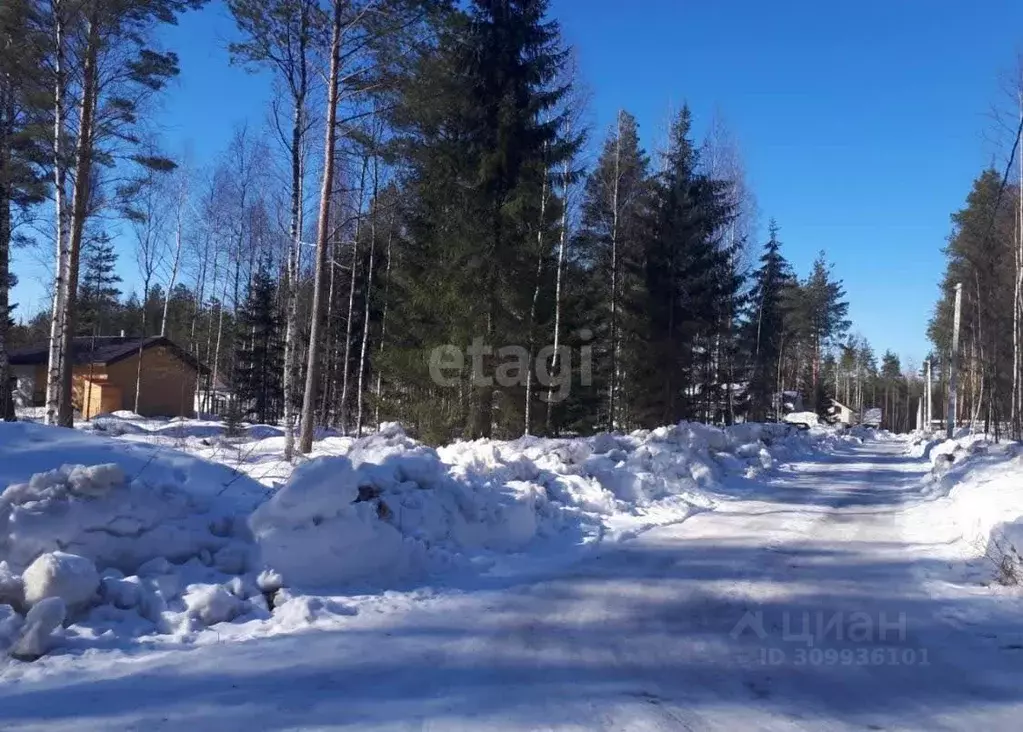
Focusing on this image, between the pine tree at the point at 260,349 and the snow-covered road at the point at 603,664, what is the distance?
35.2 metres

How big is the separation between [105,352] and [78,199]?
27.3m

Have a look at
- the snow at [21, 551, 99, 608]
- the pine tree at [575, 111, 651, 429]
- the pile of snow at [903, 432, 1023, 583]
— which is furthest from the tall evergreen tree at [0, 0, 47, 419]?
the pile of snow at [903, 432, 1023, 583]

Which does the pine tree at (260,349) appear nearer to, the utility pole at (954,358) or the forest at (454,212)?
the forest at (454,212)

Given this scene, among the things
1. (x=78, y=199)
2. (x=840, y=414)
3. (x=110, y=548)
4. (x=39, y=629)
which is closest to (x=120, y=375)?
(x=78, y=199)

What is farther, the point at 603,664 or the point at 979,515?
the point at 979,515

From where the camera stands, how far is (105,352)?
41.0 m

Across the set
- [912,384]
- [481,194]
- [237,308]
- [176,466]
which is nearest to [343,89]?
[481,194]

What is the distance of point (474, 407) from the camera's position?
766 inches

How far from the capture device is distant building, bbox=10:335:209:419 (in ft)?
131

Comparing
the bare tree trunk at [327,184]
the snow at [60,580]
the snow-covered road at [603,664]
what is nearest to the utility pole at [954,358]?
the bare tree trunk at [327,184]

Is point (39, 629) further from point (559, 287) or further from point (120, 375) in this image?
point (120, 375)

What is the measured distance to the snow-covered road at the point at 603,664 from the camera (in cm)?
409

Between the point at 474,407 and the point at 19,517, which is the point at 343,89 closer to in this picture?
the point at 474,407

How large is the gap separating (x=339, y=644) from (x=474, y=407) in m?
14.3
